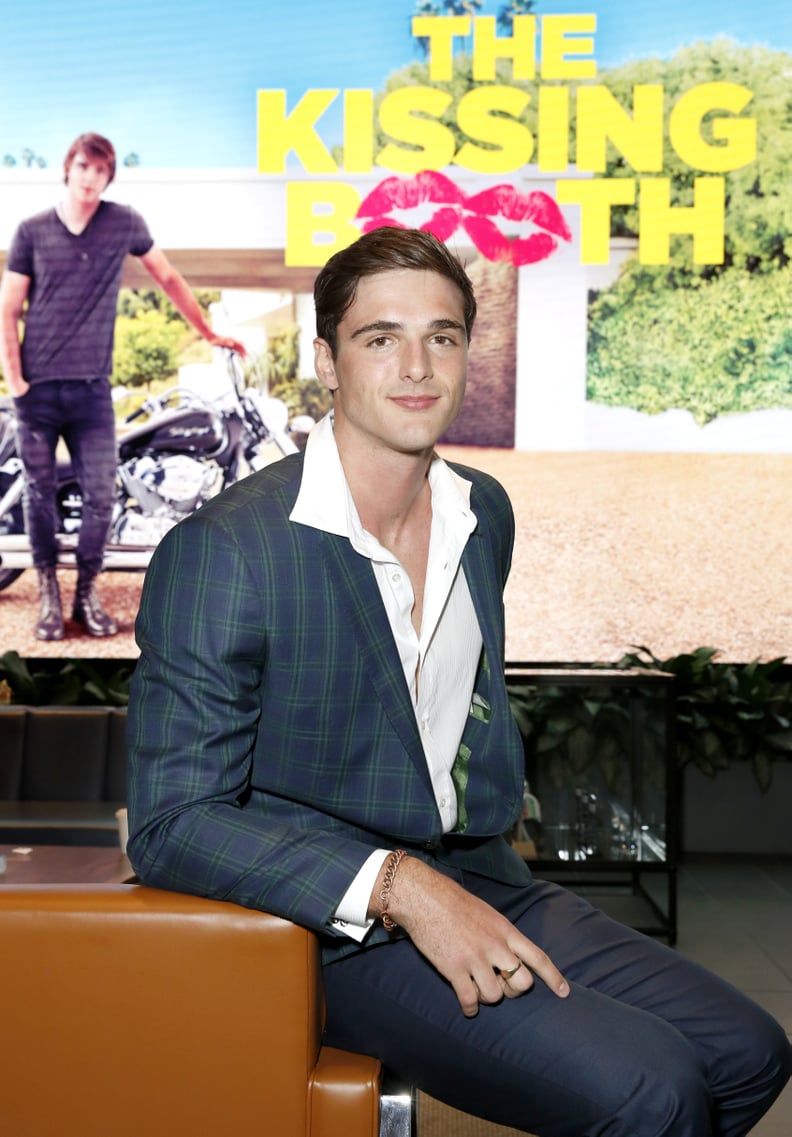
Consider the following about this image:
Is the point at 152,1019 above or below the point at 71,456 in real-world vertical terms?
below

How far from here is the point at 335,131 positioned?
16.6 ft

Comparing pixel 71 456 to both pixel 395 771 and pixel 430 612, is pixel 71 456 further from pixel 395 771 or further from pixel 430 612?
pixel 395 771

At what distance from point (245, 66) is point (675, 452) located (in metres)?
2.42

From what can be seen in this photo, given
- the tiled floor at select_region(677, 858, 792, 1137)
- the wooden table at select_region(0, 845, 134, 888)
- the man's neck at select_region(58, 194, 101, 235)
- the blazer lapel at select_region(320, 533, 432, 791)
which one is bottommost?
the tiled floor at select_region(677, 858, 792, 1137)

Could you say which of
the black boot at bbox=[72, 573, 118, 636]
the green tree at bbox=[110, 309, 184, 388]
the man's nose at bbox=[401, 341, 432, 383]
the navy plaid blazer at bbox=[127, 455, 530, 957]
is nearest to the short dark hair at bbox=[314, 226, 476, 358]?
the man's nose at bbox=[401, 341, 432, 383]

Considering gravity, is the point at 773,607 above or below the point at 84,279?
below

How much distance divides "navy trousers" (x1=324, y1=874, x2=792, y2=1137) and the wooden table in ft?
4.03

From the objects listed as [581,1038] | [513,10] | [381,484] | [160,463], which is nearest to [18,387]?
[160,463]

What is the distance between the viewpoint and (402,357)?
162cm

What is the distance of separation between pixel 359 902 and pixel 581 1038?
278 millimetres

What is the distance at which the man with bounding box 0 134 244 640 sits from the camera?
5105mm

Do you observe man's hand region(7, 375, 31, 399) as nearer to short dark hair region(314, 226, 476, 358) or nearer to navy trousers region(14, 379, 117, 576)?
navy trousers region(14, 379, 117, 576)

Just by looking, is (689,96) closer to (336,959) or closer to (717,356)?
(717,356)

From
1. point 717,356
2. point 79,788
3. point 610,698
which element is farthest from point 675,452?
point 79,788
